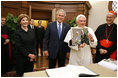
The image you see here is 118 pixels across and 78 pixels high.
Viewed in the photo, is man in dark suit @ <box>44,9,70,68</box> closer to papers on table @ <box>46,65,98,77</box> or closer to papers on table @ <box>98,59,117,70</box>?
papers on table @ <box>98,59,117,70</box>

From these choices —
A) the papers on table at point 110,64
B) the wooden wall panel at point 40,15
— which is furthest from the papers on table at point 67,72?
the wooden wall panel at point 40,15

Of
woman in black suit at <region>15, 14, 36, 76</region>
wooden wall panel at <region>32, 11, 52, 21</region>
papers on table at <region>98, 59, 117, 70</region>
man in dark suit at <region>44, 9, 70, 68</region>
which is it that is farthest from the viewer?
wooden wall panel at <region>32, 11, 52, 21</region>

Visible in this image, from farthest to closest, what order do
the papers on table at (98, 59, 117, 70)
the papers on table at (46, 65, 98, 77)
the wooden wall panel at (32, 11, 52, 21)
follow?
1. the wooden wall panel at (32, 11, 52, 21)
2. the papers on table at (98, 59, 117, 70)
3. the papers on table at (46, 65, 98, 77)

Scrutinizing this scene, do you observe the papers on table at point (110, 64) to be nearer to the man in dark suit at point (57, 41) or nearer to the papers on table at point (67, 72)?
the papers on table at point (67, 72)

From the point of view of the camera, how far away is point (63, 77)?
0.85m

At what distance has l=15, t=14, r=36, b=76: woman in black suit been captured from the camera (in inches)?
86.8

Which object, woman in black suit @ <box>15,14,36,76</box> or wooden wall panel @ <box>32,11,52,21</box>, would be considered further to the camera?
wooden wall panel @ <box>32,11,52,21</box>

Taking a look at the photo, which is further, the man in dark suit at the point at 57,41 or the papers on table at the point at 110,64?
the man in dark suit at the point at 57,41

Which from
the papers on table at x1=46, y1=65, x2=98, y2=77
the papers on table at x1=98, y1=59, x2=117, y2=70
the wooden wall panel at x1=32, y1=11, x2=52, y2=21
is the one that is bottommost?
the papers on table at x1=46, y1=65, x2=98, y2=77

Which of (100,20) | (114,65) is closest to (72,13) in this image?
(100,20)

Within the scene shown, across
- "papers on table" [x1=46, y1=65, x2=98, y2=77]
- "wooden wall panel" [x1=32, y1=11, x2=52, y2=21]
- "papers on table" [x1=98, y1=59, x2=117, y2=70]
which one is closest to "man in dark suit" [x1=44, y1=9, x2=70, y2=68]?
"papers on table" [x1=98, y1=59, x2=117, y2=70]

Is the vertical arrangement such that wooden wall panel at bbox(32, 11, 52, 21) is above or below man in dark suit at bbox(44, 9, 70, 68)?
above

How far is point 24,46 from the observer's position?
2.24 metres

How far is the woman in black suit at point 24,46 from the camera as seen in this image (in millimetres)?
2205
